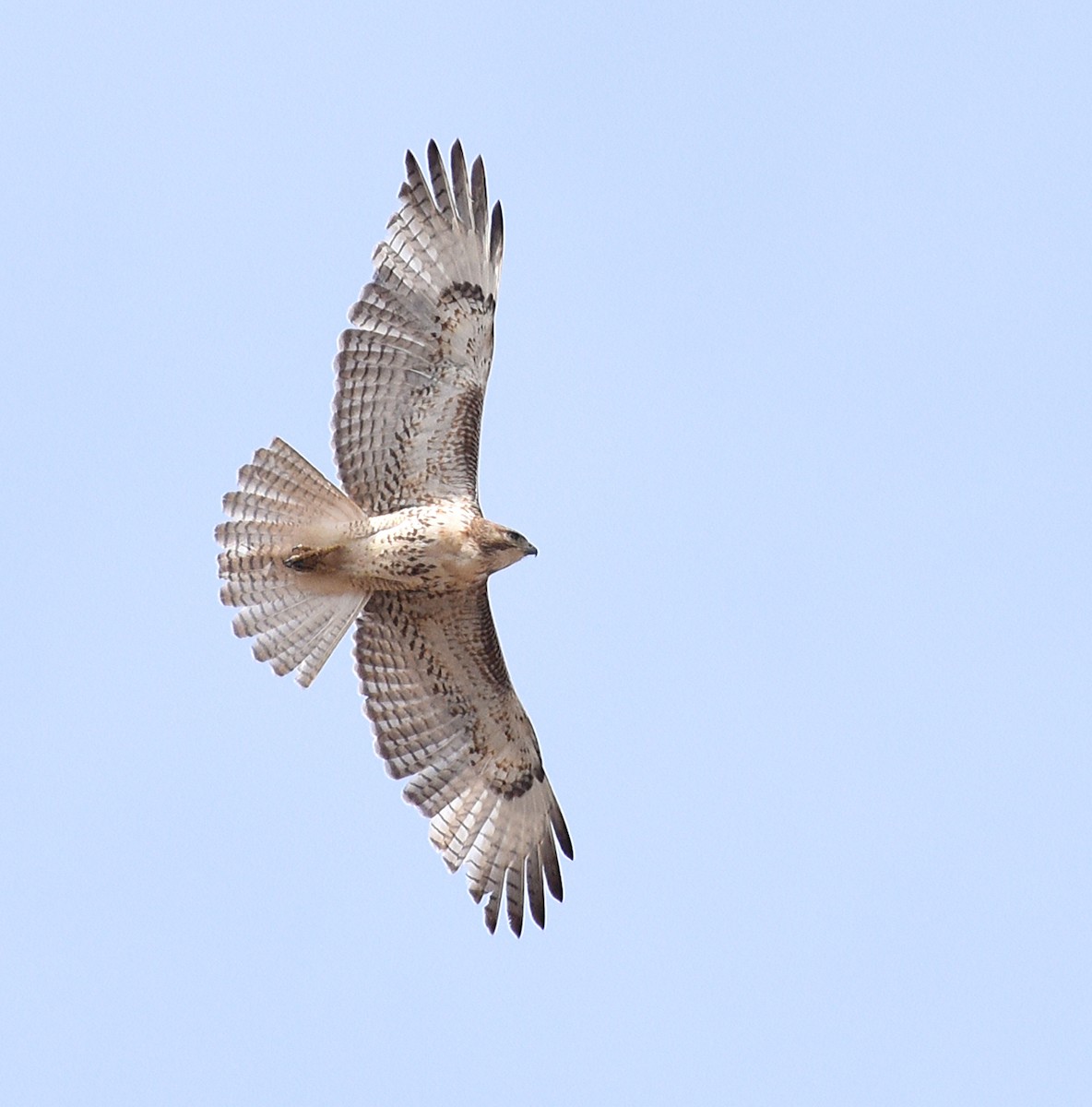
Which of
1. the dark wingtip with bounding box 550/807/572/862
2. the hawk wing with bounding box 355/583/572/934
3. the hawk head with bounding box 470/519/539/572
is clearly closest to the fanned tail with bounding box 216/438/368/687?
the hawk wing with bounding box 355/583/572/934

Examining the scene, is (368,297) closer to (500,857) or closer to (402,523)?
(402,523)

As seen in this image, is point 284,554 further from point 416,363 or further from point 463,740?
point 463,740

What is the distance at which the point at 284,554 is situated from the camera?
14.0 m

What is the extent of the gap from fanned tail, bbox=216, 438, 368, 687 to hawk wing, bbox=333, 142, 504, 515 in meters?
0.32

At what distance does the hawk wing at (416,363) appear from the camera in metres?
14.1

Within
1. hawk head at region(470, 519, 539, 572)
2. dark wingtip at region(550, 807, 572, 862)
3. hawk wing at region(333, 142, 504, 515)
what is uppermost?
hawk wing at region(333, 142, 504, 515)

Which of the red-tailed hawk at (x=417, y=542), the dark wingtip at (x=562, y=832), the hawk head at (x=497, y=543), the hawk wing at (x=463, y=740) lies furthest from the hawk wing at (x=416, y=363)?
the dark wingtip at (x=562, y=832)

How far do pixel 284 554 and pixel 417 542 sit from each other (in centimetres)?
Answer: 77

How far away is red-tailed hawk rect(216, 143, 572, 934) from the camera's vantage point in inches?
550

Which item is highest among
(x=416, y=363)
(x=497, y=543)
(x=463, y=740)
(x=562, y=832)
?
(x=416, y=363)

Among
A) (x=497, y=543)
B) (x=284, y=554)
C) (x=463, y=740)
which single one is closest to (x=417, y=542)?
(x=497, y=543)

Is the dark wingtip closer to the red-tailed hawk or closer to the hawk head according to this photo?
the red-tailed hawk

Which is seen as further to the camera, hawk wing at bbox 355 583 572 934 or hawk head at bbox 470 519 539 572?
hawk wing at bbox 355 583 572 934

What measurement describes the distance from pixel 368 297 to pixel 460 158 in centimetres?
102
